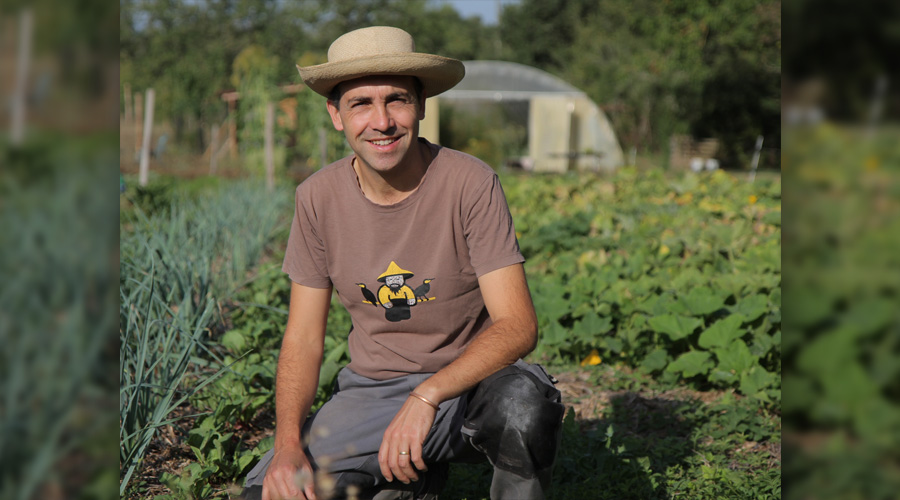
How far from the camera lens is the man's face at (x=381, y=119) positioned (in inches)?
73.4

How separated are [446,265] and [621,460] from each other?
3.14 feet

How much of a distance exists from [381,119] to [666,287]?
8.02 feet

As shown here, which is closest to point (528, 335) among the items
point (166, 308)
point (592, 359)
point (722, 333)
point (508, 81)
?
point (166, 308)

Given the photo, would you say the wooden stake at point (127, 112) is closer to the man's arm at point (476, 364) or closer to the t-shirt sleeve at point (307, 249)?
the t-shirt sleeve at point (307, 249)

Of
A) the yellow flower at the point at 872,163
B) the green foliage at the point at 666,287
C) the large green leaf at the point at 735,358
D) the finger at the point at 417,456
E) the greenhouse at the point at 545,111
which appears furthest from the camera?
the greenhouse at the point at 545,111

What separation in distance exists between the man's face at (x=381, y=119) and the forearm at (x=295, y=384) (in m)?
0.50

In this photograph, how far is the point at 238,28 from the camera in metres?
34.8

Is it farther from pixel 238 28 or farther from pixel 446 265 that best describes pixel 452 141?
pixel 238 28

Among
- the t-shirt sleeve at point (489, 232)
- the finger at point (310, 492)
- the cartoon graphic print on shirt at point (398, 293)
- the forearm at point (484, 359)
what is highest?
the t-shirt sleeve at point (489, 232)

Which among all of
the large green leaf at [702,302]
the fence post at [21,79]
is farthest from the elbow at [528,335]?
the large green leaf at [702,302]

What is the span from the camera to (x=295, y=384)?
193 cm

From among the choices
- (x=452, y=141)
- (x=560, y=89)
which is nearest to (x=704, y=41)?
(x=560, y=89)

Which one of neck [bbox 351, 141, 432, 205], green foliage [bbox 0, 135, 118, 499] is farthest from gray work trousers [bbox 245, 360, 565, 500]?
green foliage [bbox 0, 135, 118, 499]

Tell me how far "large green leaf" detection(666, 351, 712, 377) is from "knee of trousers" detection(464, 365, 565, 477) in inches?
58.5
